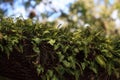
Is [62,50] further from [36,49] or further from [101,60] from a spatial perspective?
[101,60]

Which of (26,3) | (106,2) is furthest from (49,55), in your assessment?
(106,2)

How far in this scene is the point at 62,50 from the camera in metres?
3.43

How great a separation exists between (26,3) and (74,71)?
4511mm

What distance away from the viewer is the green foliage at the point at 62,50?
3.36m

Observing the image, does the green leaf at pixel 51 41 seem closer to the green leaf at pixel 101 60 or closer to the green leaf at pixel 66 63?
the green leaf at pixel 66 63

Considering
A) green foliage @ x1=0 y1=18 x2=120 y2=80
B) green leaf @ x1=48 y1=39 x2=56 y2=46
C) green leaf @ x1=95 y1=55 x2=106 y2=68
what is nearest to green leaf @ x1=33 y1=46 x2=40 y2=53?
green foliage @ x1=0 y1=18 x2=120 y2=80

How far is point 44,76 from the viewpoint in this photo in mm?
3367

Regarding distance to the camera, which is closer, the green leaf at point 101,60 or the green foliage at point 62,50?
the green foliage at point 62,50

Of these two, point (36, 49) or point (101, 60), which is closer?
point (36, 49)

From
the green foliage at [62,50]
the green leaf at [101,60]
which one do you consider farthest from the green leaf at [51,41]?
the green leaf at [101,60]

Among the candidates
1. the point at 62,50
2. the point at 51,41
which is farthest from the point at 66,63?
the point at 51,41

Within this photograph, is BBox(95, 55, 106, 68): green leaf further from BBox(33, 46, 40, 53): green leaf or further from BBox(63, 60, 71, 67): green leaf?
BBox(33, 46, 40, 53): green leaf

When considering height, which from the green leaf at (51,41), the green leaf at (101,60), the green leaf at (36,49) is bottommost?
the green leaf at (101,60)

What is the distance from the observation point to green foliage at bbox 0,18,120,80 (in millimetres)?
3355
